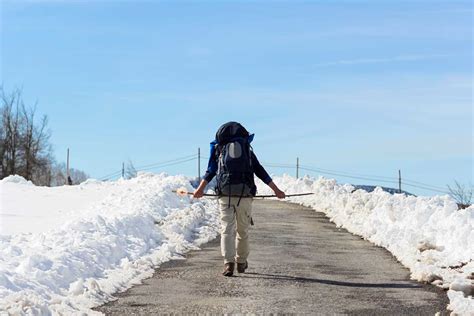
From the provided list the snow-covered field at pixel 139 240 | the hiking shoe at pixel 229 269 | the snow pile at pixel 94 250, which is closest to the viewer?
the snow pile at pixel 94 250

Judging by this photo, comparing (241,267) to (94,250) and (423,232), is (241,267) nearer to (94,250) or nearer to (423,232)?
(94,250)

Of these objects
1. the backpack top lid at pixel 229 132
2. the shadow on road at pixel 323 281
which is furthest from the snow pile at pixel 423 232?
the backpack top lid at pixel 229 132

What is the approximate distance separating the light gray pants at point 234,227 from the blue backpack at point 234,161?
0.14 metres

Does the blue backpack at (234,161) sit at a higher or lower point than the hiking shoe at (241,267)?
higher

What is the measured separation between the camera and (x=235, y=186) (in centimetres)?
986

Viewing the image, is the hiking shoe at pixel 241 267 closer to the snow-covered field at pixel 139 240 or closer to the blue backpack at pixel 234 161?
the blue backpack at pixel 234 161

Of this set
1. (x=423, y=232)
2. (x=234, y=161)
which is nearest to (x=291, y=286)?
(x=234, y=161)

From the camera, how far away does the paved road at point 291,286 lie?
304 inches

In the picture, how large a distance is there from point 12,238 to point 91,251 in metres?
3.25

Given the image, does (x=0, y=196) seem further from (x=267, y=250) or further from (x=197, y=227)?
(x=267, y=250)

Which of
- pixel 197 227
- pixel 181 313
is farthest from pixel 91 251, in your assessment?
pixel 197 227

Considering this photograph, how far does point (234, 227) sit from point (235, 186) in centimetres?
57

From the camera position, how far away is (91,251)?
32.9ft

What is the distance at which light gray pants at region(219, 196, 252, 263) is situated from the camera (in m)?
9.83
